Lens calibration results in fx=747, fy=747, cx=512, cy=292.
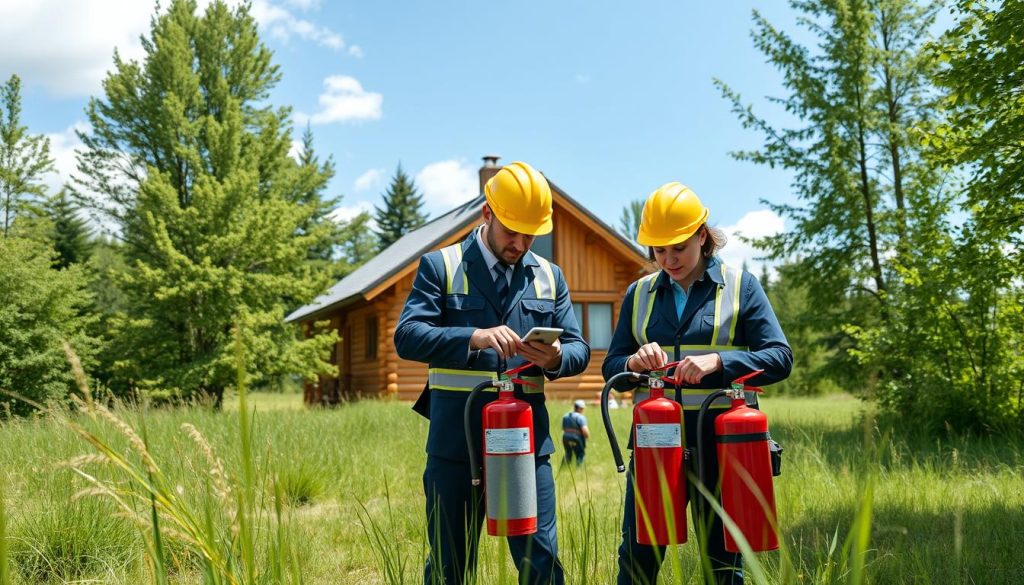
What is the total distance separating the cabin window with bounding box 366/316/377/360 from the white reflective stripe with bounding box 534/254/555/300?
59.5 ft

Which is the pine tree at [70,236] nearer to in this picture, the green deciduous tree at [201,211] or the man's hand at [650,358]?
the green deciduous tree at [201,211]

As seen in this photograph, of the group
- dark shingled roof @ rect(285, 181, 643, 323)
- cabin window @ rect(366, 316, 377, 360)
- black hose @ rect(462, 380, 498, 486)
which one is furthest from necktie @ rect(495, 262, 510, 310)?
cabin window @ rect(366, 316, 377, 360)

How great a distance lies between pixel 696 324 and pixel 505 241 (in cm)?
82

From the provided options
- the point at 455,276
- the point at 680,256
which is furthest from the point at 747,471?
the point at 455,276

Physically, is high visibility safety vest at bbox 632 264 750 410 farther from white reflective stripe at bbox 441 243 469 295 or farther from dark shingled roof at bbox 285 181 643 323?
dark shingled roof at bbox 285 181 643 323

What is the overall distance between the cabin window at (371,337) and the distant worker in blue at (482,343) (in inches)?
716

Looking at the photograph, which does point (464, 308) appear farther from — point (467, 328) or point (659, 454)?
point (659, 454)

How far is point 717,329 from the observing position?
2916mm

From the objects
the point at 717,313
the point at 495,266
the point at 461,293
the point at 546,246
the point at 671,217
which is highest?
the point at 546,246

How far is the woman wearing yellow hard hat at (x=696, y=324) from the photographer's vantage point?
9.18ft

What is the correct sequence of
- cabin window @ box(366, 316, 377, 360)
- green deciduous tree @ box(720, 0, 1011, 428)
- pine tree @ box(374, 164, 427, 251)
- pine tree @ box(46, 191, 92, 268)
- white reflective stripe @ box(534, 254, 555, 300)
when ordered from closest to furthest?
white reflective stripe @ box(534, 254, 555, 300) < green deciduous tree @ box(720, 0, 1011, 428) < cabin window @ box(366, 316, 377, 360) < pine tree @ box(46, 191, 92, 268) < pine tree @ box(374, 164, 427, 251)

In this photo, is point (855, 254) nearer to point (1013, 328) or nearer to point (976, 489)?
point (1013, 328)

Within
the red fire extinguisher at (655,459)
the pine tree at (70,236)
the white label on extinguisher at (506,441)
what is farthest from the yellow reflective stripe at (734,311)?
the pine tree at (70,236)

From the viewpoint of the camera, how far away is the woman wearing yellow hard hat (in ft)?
9.18
